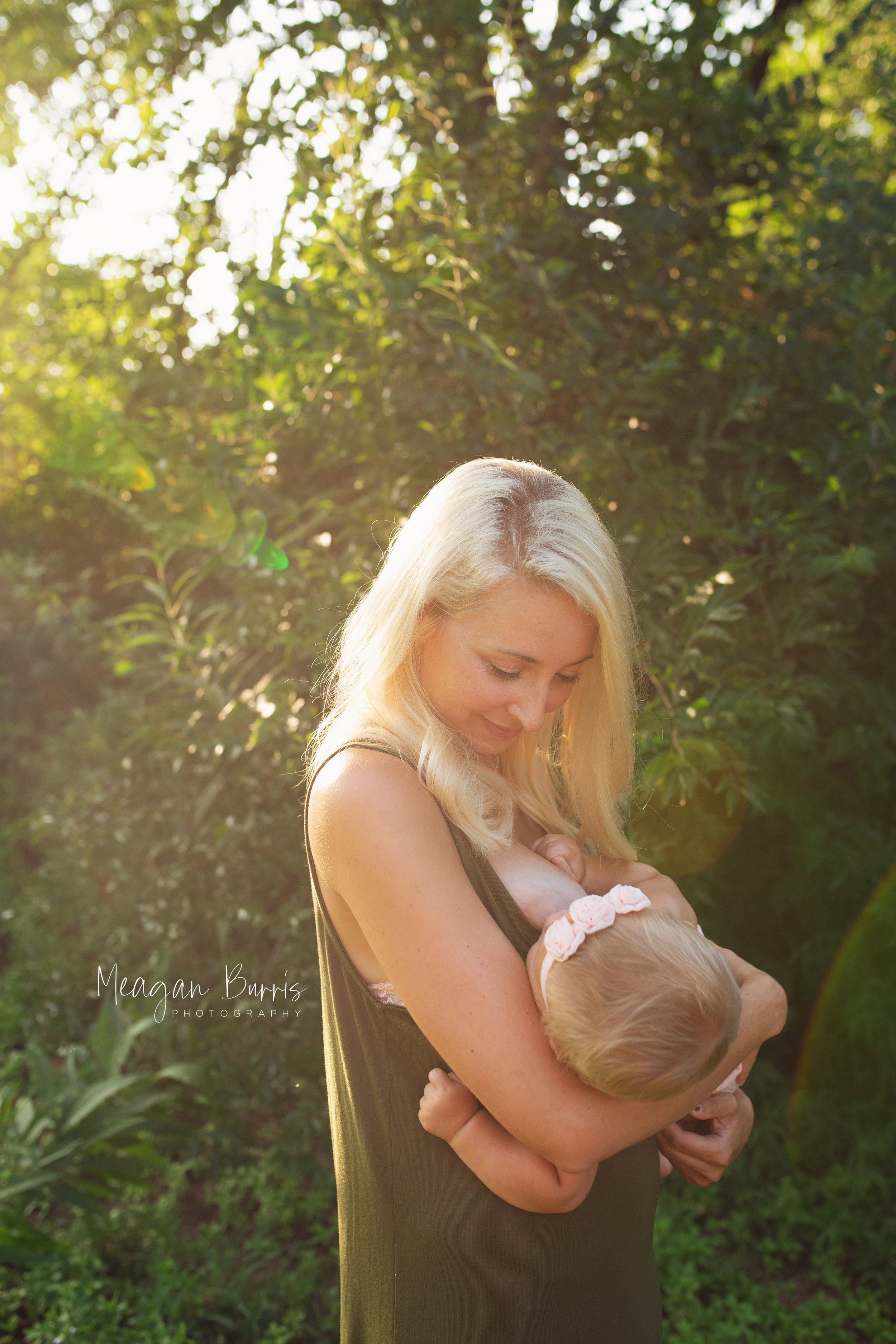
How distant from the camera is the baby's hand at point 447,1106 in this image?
4.25 ft

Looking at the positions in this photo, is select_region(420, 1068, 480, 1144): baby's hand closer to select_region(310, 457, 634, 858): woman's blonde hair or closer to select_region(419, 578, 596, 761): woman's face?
select_region(310, 457, 634, 858): woman's blonde hair

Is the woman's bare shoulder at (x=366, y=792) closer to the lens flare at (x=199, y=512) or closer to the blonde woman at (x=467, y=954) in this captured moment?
the blonde woman at (x=467, y=954)

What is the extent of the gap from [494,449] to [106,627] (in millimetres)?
2041

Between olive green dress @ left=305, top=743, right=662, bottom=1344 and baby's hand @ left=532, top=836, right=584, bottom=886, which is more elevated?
baby's hand @ left=532, top=836, right=584, bottom=886

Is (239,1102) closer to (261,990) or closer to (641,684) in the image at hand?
(261,990)

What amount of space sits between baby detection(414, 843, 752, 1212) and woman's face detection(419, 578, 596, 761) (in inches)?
14.7

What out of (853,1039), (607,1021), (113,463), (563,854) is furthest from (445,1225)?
(853,1039)

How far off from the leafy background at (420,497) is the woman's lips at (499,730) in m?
0.59

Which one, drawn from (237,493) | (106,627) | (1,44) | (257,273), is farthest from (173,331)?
(1,44)

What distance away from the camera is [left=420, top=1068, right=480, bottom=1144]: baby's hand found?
1.30 meters

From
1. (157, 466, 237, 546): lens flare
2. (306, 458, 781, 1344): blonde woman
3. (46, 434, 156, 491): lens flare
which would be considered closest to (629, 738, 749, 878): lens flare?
(306, 458, 781, 1344): blonde woman

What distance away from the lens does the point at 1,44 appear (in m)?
7.54

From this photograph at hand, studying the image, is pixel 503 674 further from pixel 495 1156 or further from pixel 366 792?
pixel 495 1156

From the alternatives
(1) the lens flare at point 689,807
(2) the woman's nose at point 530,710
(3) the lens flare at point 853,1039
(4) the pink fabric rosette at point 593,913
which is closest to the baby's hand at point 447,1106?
(4) the pink fabric rosette at point 593,913
